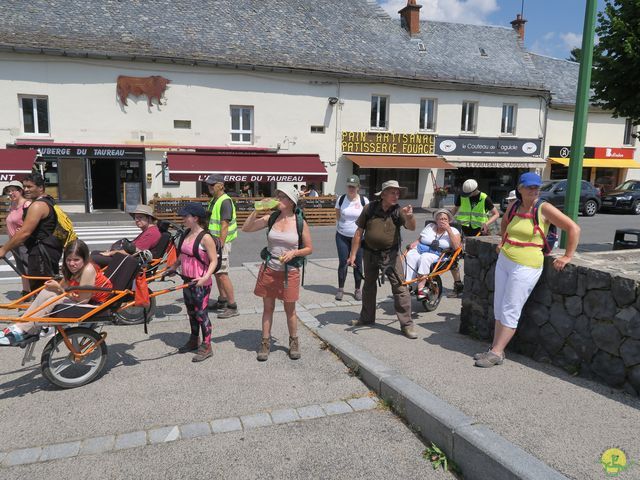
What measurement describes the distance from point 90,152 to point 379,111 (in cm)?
1259

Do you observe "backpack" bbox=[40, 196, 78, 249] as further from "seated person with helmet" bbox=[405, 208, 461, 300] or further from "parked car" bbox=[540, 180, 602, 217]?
"parked car" bbox=[540, 180, 602, 217]

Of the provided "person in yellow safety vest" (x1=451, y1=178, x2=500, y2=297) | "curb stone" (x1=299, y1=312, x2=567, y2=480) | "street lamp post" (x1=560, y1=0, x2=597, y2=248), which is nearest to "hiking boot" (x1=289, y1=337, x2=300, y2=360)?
"curb stone" (x1=299, y1=312, x2=567, y2=480)

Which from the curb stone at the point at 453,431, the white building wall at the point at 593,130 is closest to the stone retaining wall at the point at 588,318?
the curb stone at the point at 453,431

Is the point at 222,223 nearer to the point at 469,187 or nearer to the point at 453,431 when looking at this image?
the point at 469,187

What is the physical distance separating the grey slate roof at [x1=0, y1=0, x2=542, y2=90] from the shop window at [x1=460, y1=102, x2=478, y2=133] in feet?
3.87

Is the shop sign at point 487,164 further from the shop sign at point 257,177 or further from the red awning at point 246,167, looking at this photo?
the shop sign at point 257,177

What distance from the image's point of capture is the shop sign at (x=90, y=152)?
1846 cm

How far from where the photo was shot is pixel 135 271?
477cm

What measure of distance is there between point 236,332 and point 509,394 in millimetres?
3192

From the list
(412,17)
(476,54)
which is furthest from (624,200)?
(412,17)

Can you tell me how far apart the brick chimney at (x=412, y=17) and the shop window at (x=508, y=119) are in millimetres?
6072

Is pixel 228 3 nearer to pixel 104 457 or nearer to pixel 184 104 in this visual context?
pixel 184 104

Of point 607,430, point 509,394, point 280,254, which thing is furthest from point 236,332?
point 607,430

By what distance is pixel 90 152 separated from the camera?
62.4ft
